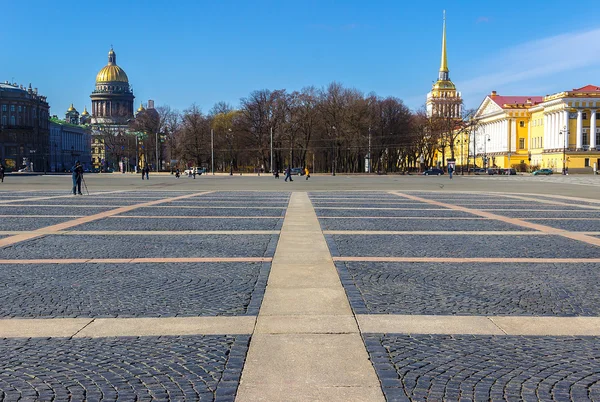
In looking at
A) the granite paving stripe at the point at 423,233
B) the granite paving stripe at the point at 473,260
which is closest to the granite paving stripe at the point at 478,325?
the granite paving stripe at the point at 473,260

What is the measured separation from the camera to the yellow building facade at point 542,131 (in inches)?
4341

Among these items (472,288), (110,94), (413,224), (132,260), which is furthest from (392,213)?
(110,94)

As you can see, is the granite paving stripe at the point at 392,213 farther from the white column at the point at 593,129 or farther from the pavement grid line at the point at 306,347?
the white column at the point at 593,129

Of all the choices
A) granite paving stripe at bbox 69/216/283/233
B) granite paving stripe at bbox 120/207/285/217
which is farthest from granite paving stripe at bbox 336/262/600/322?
granite paving stripe at bbox 120/207/285/217

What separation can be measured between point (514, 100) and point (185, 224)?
138 metres

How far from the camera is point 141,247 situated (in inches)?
472

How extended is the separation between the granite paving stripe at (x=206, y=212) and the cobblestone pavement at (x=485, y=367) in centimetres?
1320

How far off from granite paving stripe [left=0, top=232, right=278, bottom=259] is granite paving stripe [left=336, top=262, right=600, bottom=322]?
2.48 meters

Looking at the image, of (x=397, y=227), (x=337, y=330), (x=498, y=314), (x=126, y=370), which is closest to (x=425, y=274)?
(x=498, y=314)

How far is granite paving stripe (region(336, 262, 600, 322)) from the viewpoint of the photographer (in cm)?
717

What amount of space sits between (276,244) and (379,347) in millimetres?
6697

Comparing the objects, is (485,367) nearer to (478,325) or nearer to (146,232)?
(478,325)

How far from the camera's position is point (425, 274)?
9.27 metres

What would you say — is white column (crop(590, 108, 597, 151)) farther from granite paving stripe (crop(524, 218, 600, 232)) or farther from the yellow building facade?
granite paving stripe (crop(524, 218, 600, 232))
